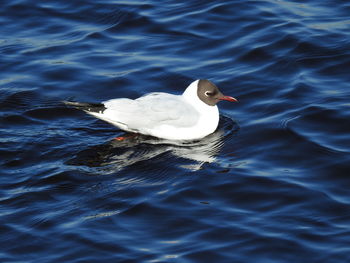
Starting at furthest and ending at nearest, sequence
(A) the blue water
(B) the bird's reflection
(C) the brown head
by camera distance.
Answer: (C) the brown head < (B) the bird's reflection < (A) the blue water

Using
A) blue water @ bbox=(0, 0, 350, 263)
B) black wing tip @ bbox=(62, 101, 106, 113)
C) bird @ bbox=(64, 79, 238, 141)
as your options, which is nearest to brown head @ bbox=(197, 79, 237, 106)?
bird @ bbox=(64, 79, 238, 141)

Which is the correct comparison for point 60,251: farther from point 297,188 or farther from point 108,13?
point 108,13

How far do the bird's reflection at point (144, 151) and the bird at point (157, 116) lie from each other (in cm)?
12

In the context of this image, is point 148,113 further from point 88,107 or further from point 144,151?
point 88,107

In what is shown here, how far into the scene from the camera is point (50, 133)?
10.3m

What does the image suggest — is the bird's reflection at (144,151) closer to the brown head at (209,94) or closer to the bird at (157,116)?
the bird at (157,116)

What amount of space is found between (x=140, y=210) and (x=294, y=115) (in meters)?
3.19

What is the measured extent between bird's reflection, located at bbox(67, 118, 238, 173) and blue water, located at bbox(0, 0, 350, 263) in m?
0.03

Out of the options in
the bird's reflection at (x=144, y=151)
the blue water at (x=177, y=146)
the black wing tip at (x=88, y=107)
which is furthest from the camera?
the black wing tip at (x=88, y=107)


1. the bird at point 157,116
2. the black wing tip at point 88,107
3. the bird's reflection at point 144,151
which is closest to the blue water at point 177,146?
the bird's reflection at point 144,151

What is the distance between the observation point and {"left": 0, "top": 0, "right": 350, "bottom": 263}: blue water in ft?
25.8

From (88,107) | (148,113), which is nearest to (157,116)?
(148,113)

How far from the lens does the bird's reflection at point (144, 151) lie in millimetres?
9609

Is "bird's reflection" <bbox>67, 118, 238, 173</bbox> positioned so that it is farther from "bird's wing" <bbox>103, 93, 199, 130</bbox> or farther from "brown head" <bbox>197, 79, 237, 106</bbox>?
"brown head" <bbox>197, 79, 237, 106</bbox>
